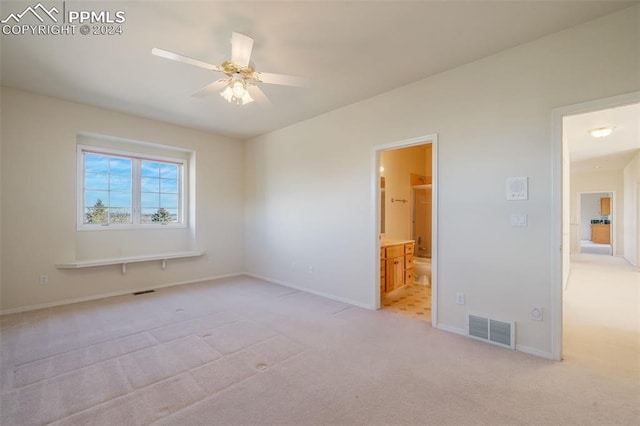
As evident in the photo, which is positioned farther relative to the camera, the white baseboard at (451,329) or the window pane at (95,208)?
the window pane at (95,208)

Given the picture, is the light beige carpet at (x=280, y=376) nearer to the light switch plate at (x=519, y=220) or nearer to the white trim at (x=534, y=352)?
the white trim at (x=534, y=352)

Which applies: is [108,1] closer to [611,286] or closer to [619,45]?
[619,45]

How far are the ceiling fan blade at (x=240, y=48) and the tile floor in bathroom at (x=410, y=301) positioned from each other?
10.8 feet

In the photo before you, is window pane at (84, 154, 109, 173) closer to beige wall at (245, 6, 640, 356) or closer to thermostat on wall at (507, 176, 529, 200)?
beige wall at (245, 6, 640, 356)

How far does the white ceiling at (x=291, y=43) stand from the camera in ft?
7.04

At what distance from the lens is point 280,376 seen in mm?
2176

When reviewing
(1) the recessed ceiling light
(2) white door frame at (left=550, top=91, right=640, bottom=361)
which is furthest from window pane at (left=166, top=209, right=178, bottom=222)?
(1) the recessed ceiling light

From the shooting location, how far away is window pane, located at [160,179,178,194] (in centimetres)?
519

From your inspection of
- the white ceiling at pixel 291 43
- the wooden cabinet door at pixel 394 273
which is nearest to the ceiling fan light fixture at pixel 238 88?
the white ceiling at pixel 291 43

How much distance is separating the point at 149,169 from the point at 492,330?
5.56 meters

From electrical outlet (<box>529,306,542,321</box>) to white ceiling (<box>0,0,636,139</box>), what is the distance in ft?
7.90

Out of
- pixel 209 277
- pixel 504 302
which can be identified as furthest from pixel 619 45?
pixel 209 277

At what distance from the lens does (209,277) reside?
5508 mm

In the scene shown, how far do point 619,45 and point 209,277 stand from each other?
20.1 ft
